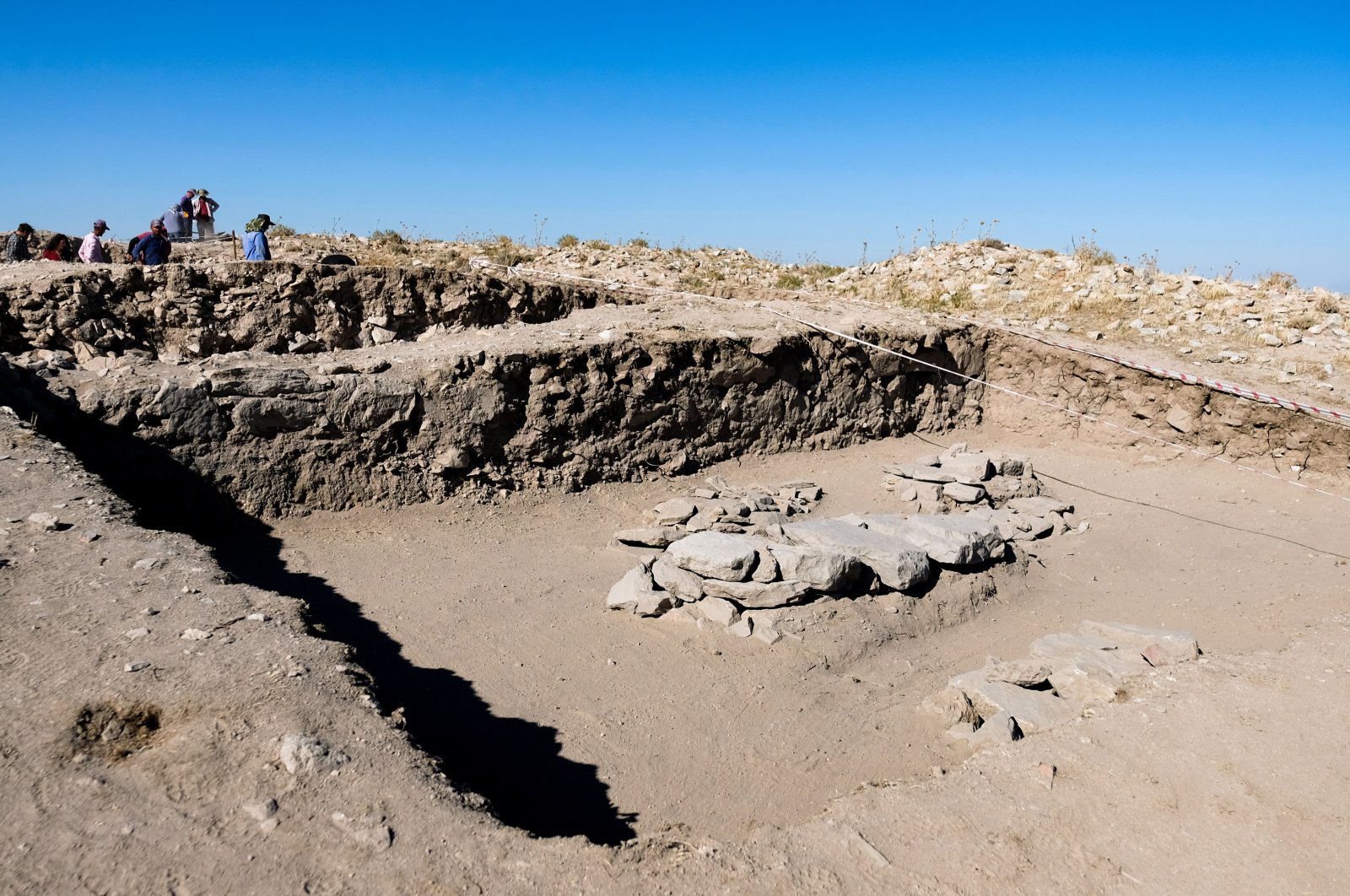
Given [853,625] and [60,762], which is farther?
[853,625]

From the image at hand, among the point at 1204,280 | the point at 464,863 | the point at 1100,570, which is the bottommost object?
the point at 1100,570

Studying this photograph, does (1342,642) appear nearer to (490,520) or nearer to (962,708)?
(962,708)

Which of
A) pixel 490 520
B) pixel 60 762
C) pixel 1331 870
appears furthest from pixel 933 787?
pixel 490 520

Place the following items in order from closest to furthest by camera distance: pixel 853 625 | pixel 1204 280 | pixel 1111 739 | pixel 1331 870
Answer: pixel 1331 870
pixel 1111 739
pixel 853 625
pixel 1204 280

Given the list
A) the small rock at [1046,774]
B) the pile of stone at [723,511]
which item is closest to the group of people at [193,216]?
the pile of stone at [723,511]

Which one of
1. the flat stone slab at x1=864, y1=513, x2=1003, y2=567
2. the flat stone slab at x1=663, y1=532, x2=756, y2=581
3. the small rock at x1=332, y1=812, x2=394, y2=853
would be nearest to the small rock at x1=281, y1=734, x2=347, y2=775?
the small rock at x1=332, y1=812, x2=394, y2=853

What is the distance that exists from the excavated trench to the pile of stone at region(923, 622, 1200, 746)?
528mm

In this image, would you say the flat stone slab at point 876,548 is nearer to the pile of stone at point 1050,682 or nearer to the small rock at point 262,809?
the pile of stone at point 1050,682

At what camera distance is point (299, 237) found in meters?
15.3

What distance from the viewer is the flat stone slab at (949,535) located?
24.3ft

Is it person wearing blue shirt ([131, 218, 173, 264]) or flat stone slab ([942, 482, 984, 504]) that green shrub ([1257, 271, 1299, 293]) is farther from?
person wearing blue shirt ([131, 218, 173, 264])

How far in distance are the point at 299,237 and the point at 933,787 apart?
14.8 m

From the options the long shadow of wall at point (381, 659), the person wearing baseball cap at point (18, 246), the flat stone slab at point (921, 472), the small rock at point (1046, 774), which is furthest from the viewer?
the person wearing baseball cap at point (18, 246)

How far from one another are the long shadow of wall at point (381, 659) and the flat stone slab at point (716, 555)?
194 centimetres
